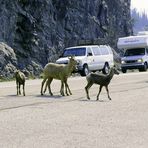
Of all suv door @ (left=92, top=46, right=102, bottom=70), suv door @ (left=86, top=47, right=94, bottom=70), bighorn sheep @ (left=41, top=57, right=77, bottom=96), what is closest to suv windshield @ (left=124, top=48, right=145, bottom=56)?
suv door @ (left=92, top=46, right=102, bottom=70)

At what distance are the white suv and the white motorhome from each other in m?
2.78

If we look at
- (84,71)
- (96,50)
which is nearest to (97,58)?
(96,50)

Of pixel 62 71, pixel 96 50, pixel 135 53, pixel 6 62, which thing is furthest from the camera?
pixel 135 53

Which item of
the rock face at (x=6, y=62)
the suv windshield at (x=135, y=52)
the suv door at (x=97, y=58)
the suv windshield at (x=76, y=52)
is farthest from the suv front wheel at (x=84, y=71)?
the suv windshield at (x=135, y=52)

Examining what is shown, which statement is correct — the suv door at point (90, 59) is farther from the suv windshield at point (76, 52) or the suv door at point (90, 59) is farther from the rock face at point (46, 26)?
the rock face at point (46, 26)

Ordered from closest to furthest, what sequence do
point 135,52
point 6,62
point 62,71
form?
point 62,71, point 6,62, point 135,52

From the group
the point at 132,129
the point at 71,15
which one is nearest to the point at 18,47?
the point at 71,15

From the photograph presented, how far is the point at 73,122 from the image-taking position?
12.2 meters

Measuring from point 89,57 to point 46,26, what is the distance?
12.8 meters

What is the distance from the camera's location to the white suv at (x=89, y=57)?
3647 centimetres

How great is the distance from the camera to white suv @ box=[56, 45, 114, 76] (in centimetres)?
3647

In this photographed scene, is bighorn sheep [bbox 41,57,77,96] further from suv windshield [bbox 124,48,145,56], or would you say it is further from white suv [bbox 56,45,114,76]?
suv windshield [bbox 124,48,145,56]

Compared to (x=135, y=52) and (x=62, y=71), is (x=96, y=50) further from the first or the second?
(x=62, y=71)

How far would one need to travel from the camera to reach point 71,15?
56.8m
